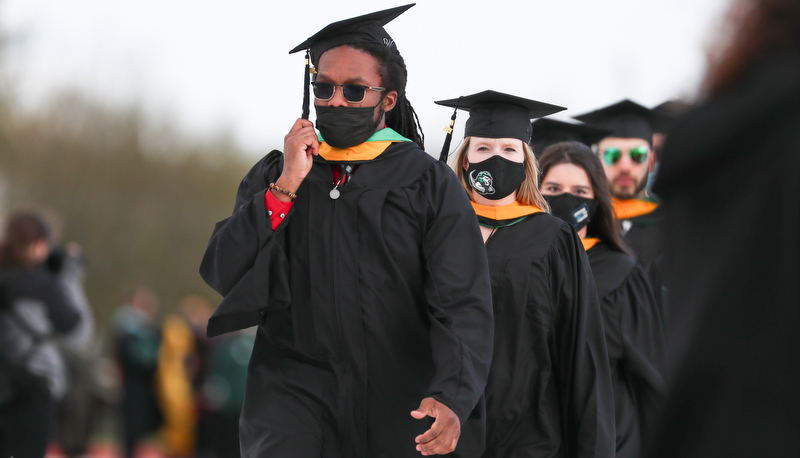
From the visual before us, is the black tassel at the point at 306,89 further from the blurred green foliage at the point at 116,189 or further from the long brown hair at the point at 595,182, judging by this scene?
the blurred green foliage at the point at 116,189

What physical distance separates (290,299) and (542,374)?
166cm

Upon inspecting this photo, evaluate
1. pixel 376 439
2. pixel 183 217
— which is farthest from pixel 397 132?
pixel 183 217

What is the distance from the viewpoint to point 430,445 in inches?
142

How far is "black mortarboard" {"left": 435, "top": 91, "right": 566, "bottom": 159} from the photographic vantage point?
5.64m

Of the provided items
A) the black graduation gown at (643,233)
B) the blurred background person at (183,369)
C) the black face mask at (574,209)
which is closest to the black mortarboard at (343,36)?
the black face mask at (574,209)

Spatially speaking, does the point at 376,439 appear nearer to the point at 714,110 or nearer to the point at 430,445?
the point at 430,445

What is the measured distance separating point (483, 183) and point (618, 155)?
3.22m

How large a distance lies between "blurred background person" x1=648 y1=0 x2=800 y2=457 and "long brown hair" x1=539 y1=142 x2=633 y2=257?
4.60 meters

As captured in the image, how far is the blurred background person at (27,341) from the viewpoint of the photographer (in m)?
6.75

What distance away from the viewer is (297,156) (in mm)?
3943

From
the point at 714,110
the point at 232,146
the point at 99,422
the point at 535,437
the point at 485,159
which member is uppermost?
the point at 714,110

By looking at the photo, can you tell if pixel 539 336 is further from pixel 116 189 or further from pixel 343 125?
pixel 116 189

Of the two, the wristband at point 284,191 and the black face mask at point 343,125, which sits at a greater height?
the black face mask at point 343,125

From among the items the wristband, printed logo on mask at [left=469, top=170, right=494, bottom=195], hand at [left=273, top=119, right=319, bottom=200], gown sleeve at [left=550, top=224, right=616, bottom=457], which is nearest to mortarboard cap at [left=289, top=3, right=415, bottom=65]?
hand at [left=273, top=119, right=319, bottom=200]
